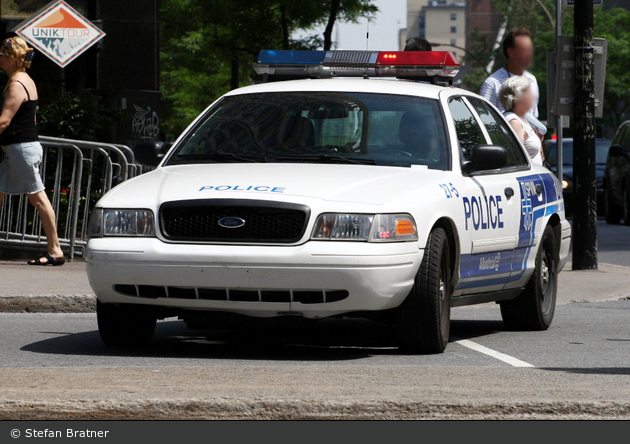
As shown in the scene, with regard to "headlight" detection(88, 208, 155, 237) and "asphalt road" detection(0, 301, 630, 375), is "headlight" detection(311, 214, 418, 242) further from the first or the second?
"headlight" detection(88, 208, 155, 237)

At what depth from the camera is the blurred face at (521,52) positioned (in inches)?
426

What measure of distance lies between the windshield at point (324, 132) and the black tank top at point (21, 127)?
3389 millimetres

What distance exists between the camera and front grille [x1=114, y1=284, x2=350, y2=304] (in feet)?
21.0

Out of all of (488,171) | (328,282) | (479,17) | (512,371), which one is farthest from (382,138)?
(479,17)

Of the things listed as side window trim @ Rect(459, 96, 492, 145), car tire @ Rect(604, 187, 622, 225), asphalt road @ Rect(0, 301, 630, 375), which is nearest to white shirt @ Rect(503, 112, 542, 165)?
asphalt road @ Rect(0, 301, 630, 375)

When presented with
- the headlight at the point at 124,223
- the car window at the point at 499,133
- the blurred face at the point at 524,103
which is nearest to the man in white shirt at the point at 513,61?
the blurred face at the point at 524,103

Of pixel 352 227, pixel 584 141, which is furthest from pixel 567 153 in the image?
pixel 352 227

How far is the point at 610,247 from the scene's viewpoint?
18141mm

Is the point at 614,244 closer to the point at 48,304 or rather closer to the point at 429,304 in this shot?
the point at 48,304

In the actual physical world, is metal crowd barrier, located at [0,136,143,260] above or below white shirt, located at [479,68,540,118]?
below

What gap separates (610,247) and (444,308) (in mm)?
11726

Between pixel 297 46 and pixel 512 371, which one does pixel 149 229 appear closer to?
pixel 512 371

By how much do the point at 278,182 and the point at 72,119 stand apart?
7.76 m

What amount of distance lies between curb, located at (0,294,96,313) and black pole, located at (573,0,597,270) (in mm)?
5493
